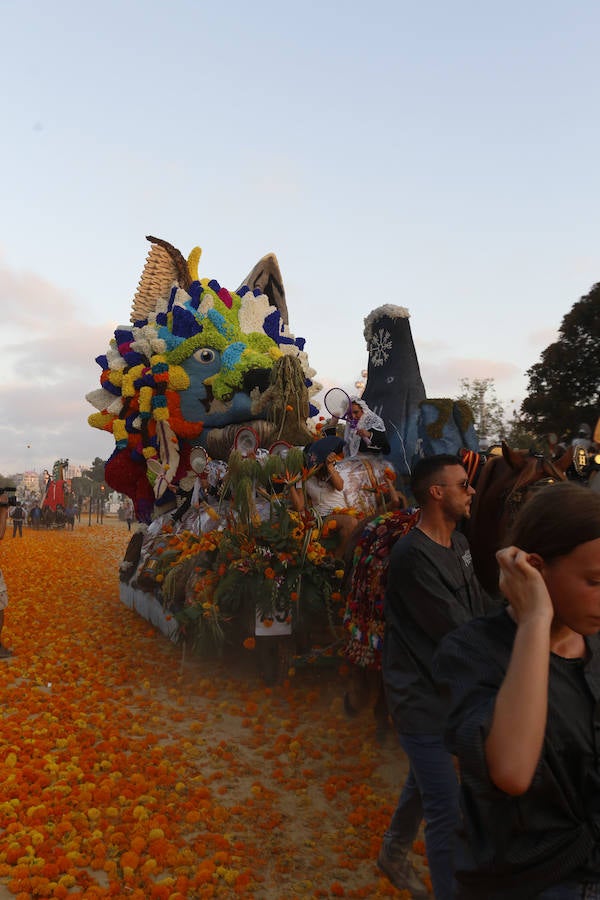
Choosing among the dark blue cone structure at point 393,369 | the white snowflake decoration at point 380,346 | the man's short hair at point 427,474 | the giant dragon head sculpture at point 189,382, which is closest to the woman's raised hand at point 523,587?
the man's short hair at point 427,474

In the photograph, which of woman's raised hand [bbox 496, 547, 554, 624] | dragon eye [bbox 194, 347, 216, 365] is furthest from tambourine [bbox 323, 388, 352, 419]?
woman's raised hand [bbox 496, 547, 554, 624]

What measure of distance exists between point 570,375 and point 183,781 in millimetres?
17671

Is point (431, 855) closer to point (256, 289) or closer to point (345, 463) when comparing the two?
point (345, 463)

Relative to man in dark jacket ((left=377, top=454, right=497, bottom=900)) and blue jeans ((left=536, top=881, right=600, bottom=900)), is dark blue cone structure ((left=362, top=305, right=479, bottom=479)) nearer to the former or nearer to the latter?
man in dark jacket ((left=377, top=454, right=497, bottom=900))

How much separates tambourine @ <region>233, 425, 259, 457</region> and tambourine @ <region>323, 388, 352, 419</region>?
4.55 feet

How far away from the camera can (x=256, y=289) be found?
11.2m

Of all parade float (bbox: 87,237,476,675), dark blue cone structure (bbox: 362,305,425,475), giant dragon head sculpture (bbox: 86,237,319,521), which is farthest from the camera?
dark blue cone structure (bbox: 362,305,425,475)

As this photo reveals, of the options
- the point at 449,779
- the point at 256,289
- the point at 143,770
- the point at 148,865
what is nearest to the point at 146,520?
the point at 256,289

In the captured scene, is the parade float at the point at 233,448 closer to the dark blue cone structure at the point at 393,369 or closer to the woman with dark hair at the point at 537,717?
the dark blue cone structure at the point at 393,369

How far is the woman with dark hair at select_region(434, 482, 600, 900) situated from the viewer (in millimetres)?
1427

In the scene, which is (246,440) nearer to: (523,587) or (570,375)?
(523,587)

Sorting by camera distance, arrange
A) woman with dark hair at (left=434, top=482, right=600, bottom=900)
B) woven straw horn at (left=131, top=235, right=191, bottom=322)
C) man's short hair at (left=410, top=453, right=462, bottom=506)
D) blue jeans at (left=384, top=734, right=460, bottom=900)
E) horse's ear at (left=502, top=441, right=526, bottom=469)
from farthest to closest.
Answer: woven straw horn at (left=131, top=235, right=191, bottom=322), horse's ear at (left=502, top=441, right=526, bottom=469), man's short hair at (left=410, top=453, right=462, bottom=506), blue jeans at (left=384, top=734, right=460, bottom=900), woman with dark hair at (left=434, top=482, right=600, bottom=900)

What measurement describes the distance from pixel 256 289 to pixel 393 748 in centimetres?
791

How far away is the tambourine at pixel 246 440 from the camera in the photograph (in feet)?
28.5
